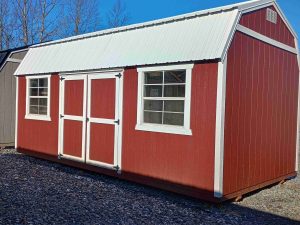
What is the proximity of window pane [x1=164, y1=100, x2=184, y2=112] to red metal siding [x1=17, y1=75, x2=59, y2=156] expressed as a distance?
3.77 m

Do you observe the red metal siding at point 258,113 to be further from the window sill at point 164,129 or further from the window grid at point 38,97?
the window grid at point 38,97

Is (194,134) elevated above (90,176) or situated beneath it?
elevated above

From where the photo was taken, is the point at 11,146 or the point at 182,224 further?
the point at 11,146

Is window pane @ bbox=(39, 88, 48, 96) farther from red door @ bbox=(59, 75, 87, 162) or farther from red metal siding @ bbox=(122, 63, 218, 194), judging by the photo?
red metal siding @ bbox=(122, 63, 218, 194)

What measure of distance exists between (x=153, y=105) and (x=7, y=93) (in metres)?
A: 7.08

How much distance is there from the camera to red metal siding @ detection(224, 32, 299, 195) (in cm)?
617

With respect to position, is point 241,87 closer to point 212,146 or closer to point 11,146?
point 212,146

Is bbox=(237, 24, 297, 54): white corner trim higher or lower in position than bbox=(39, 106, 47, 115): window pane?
higher

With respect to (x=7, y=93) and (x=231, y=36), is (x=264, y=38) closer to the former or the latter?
(x=231, y=36)

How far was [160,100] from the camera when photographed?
22.5 feet

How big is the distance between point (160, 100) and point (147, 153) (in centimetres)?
109

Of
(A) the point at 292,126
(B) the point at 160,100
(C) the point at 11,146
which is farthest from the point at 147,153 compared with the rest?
(C) the point at 11,146

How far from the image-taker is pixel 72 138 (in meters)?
8.88

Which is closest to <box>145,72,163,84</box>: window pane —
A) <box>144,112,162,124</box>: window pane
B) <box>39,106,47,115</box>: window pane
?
<box>144,112,162,124</box>: window pane
